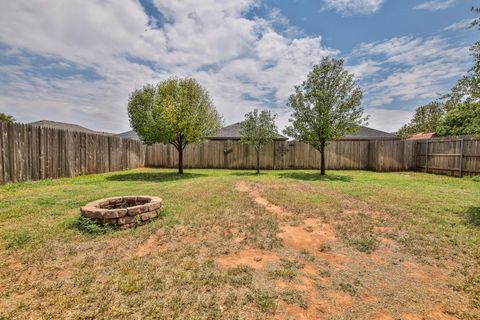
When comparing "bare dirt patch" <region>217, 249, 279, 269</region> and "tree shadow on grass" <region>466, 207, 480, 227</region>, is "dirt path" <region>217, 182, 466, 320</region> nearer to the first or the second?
"bare dirt patch" <region>217, 249, 279, 269</region>

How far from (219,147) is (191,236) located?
1343cm

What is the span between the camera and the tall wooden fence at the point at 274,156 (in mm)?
16219

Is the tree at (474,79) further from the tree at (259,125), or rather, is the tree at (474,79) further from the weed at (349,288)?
the tree at (259,125)

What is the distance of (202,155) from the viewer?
17.1 meters

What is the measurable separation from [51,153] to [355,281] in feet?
38.0

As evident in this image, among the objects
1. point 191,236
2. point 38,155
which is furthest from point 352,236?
point 38,155

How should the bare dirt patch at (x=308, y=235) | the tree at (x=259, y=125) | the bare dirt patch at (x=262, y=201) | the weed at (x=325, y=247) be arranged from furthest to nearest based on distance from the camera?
the tree at (x=259, y=125)
the bare dirt patch at (x=262, y=201)
the bare dirt patch at (x=308, y=235)
the weed at (x=325, y=247)

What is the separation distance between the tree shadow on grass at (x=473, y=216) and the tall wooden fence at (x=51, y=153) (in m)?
12.8

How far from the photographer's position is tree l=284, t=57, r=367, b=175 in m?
11.4

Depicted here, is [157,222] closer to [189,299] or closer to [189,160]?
[189,299]

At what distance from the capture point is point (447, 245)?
343 cm

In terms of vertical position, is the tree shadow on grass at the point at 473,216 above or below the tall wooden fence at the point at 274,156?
below

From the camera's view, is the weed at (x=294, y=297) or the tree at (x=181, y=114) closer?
the weed at (x=294, y=297)

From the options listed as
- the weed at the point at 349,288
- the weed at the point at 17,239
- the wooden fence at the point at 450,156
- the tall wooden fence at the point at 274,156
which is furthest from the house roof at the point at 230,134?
the weed at the point at 349,288
